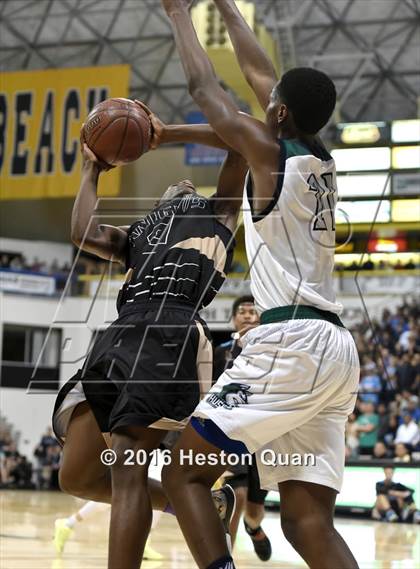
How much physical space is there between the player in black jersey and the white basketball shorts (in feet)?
1.84

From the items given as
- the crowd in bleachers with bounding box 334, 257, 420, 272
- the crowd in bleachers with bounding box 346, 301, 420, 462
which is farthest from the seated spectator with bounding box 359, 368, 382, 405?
the crowd in bleachers with bounding box 334, 257, 420, 272

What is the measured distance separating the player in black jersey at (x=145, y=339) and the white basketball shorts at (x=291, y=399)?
1.84 ft

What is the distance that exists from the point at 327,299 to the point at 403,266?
1984 cm

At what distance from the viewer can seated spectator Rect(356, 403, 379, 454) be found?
49.3 feet

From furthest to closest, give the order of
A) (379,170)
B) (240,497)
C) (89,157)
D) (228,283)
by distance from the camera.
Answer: (228,283) < (379,170) < (240,497) < (89,157)

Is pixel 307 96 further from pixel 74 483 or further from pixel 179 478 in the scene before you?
pixel 74 483

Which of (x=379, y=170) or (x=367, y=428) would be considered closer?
(x=367, y=428)

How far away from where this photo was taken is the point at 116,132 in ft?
13.0

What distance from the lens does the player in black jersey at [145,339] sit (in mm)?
3611

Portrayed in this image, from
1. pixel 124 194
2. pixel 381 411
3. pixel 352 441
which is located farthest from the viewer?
pixel 124 194

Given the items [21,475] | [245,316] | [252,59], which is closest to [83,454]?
[252,59]

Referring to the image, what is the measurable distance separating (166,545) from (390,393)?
30.4 ft

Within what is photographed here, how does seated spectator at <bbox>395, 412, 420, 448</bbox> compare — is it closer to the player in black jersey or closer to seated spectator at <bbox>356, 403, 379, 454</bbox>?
seated spectator at <bbox>356, 403, 379, 454</bbox>

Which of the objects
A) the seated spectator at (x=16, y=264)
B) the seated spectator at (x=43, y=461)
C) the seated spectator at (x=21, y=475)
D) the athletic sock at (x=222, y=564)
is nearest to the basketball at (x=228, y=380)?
the athletic sock at (x=222, y=564)
